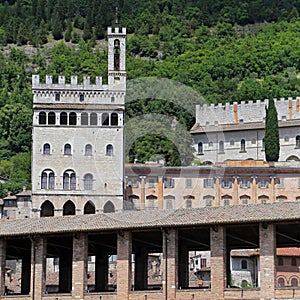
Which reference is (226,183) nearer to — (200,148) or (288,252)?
(288,252)

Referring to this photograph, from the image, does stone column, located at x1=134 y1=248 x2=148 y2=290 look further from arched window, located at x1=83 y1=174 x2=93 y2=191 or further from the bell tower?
the bell tower

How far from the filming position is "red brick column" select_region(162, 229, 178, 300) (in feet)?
180

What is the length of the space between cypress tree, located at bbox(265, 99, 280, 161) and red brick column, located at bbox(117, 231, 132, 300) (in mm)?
51349

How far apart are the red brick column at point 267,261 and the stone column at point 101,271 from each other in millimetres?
11730

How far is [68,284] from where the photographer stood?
61.8m

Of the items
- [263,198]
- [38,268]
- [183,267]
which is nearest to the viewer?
[38,268]

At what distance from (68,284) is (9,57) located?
447 ft

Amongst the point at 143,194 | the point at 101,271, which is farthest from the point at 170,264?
the point at 143,194

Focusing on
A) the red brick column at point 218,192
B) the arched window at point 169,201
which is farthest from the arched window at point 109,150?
the red brick column at point 218,192

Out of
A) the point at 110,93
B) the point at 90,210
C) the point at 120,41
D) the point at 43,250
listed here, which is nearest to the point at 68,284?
the point at 43,250

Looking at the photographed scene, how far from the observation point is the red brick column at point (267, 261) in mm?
52812

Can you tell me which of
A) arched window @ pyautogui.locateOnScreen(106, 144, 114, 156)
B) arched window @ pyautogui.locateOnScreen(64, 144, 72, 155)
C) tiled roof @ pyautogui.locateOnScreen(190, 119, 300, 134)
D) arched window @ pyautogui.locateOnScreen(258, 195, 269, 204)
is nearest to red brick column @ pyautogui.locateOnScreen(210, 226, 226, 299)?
arched window @ pyautogui.locateOnScreen(106, 144, 114, 156)

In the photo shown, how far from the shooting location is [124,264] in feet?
183

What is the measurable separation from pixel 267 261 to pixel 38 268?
11558 millimetres
